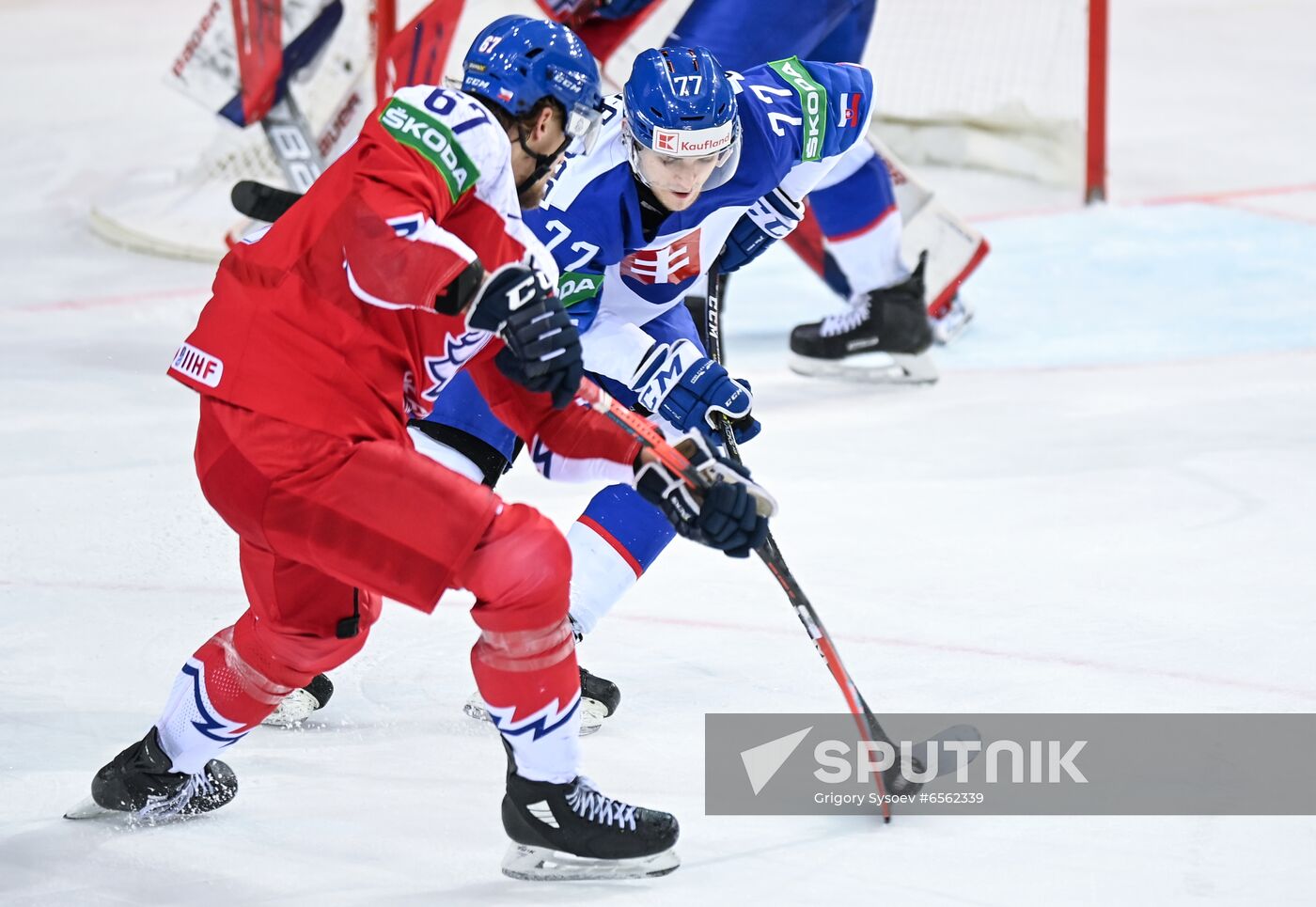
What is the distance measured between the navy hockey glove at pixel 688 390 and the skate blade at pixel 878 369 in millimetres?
1989

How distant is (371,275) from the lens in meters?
2.05

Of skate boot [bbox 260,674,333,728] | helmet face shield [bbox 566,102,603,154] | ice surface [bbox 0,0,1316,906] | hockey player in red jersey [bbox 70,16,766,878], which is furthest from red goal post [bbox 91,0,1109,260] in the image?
hockey player in red jersey [bbox 70,16,766,878]

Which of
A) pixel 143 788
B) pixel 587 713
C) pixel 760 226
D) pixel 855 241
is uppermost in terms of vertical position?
pixel 855 241

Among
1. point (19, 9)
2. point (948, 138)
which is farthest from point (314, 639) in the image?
point (19, 9)

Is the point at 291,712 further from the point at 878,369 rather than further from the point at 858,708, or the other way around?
the point at 878,369

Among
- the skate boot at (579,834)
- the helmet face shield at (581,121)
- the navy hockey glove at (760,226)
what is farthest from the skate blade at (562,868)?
the navy hockey glove at (760,226)

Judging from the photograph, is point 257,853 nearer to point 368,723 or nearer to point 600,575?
point 368,723

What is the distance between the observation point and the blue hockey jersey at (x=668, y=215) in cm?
276

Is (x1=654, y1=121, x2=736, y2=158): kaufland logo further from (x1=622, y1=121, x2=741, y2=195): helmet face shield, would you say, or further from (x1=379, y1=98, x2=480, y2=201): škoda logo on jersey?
(x1=379, y1=98, x2=480, y2=201): škoda logo on jersey

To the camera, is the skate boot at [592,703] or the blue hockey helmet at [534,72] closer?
the blue hockey helmet at [534,72]

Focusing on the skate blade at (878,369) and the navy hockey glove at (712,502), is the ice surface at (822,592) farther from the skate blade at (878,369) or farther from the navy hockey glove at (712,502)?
the navy hockey glove at (712,502)

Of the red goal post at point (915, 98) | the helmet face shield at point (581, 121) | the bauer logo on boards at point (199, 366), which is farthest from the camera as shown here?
the red goal post at point (915, 98)

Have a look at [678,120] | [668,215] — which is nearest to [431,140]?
[678,120]

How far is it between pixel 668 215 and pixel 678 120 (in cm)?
19
